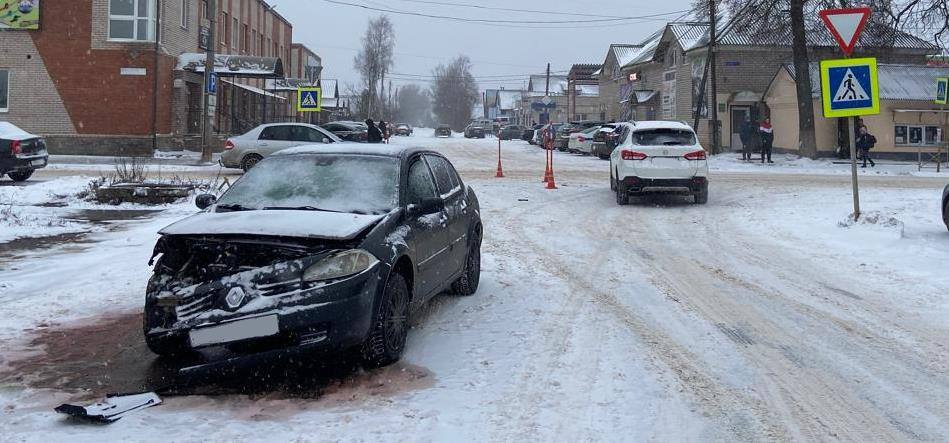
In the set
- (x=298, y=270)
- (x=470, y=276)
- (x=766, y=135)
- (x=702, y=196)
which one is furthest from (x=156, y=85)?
(x=298, y=270)

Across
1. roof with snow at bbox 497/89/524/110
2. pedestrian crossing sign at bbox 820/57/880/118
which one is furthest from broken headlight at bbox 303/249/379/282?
roof with snow at bbox 497/89/524/110

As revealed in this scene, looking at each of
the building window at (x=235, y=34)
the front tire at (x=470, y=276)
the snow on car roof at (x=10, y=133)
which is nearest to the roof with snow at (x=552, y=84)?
the building window at (x=235, y=34)

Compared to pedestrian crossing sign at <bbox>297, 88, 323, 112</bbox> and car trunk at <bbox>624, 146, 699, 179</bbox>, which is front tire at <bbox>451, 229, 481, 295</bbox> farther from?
pedestrian crossing sign at <bbox>297, 88, 323, 112</bbox>

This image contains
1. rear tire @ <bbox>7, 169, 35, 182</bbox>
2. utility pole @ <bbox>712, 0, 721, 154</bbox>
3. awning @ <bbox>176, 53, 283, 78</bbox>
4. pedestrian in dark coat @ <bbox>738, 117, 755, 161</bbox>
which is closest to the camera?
rear tire @ <bbox>7, 169, 35, 182</bbox>

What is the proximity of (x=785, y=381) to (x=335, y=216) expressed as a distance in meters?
3.12

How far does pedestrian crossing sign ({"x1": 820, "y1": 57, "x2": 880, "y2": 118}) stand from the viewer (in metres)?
11.4

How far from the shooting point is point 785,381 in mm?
5309

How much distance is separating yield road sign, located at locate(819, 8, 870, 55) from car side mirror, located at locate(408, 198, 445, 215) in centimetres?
763

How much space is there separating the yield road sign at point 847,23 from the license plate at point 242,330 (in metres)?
9.53

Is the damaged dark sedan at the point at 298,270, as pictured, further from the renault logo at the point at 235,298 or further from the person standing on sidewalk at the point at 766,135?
the person standing on sidewalk at the point at 766,135

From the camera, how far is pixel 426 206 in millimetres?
6215

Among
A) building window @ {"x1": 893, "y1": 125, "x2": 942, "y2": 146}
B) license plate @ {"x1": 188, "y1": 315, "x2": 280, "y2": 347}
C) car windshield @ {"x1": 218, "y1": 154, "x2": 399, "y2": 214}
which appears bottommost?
license plate @ {"x1": 188, "y1": 315, "x2": 280, "y2": 347}

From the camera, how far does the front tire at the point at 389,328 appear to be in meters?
5.25

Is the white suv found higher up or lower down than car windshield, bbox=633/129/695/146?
lower down
